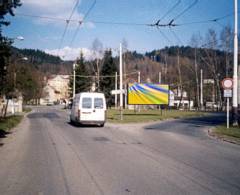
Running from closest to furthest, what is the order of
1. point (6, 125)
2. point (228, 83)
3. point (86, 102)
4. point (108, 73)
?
point (228, 83) → point (6, 125) → point (86, 102) → point (108, 73)

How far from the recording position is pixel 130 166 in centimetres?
862

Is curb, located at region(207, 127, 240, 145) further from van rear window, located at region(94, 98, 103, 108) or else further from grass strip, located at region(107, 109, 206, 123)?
grass strip, located at region(107, 109, 206, 123)

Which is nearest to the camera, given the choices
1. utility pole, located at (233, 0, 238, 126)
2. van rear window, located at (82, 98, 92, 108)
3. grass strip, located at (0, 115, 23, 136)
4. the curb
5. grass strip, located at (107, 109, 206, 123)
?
the curb

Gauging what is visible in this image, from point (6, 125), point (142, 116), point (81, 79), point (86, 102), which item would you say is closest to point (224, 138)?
point (86, 102)

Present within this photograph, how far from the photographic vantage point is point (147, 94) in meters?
40.2

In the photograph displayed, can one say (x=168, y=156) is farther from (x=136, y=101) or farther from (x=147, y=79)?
(x=147, y=79)

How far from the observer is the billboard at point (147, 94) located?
40141 millimetres

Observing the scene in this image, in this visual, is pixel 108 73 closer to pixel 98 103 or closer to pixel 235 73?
pixel 98 103

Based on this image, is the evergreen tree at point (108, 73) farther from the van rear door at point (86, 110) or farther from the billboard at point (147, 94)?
the van rear door at point (86, 110)

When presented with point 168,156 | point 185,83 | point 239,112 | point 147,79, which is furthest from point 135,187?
point 147,79

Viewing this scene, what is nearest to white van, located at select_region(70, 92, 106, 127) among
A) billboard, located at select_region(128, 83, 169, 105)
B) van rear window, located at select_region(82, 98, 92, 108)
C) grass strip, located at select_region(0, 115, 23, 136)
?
van rear window, located at select_region(82, 98, 92, 108)

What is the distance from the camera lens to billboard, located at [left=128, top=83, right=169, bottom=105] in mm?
40141

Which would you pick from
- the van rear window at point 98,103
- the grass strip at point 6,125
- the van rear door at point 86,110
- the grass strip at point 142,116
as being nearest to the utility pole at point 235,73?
the van rear window at point 98,103

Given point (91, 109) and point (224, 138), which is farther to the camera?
point (91, 109)
